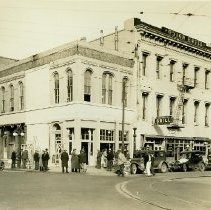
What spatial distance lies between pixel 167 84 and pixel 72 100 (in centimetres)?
955

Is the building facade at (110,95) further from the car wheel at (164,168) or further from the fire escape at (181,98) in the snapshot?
the car wheel at (164,168)

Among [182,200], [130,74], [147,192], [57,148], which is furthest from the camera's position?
[130,74]

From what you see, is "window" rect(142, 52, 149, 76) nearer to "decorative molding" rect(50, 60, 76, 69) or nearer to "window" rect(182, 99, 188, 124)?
"window" rect(182, 99, 188, 124)

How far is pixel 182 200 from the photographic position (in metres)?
11.7

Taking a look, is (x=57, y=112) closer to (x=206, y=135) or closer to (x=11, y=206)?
(x=206, y=135)

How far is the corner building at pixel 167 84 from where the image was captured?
3206 cm

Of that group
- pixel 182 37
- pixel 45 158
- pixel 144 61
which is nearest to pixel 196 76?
pixel 182 37

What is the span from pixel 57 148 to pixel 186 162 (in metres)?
8.93

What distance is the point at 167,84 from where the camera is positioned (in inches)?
1358

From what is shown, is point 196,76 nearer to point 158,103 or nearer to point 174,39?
point 174,39

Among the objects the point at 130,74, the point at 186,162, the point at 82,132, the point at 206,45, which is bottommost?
the point at 186,162

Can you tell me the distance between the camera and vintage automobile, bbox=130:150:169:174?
24391 millimetres

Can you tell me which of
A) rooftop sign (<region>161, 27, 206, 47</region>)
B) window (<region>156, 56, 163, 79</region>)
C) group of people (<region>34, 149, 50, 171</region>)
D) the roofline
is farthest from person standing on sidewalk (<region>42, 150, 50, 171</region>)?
rooftop sign (<region>161, 27, 206, 47</region>)

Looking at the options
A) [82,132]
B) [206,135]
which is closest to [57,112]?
[82,132]
